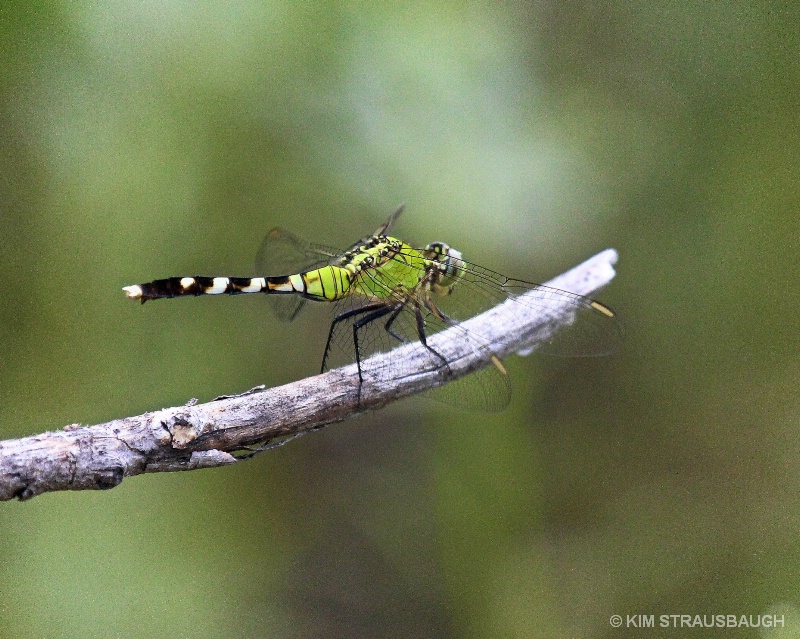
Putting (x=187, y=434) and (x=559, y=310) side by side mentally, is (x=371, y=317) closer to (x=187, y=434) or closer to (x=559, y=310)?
(x=559, y=310)

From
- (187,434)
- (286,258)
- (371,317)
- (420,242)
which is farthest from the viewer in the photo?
(420,242)

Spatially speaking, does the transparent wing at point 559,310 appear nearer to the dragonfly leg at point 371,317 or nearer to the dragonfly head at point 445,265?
the dragonfly head at point 445,265

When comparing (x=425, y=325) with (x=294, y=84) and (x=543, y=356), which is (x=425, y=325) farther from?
(x=294, y=84)

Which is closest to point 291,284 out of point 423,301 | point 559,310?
point 423,301

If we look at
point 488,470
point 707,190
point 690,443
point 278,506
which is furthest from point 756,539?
point 278,506

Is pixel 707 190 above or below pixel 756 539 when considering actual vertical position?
above

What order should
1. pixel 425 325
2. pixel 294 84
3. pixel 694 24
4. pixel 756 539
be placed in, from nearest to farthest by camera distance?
1. pixel 425 325
2. pixel 756 539
3. pixel 294 84
4. pixel 694 24

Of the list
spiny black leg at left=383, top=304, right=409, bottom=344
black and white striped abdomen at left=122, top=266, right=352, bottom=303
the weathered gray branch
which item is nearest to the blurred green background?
black and white striped abdomen at left=122, top=266, right=352, bottom=303
